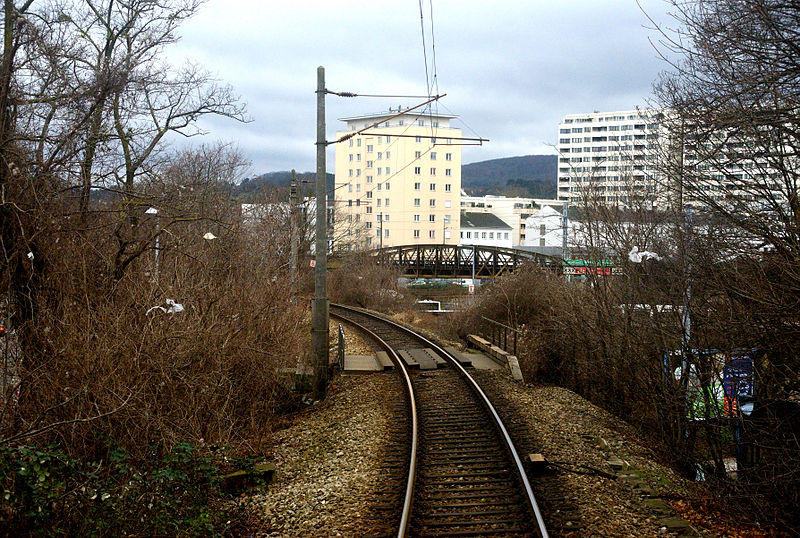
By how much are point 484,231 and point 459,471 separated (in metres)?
87.4

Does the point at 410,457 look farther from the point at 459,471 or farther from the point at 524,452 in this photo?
the point at 524,452

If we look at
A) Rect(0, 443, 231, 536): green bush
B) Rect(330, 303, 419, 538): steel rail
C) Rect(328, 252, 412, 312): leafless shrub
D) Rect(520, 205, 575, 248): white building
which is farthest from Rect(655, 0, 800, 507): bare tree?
Rect(328, 252, 412, 312): leafless shrub

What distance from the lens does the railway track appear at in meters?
6.83

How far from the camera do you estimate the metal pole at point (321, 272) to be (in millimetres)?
12984

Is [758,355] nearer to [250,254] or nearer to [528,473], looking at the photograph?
[528,473]

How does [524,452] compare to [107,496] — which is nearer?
[107,496]

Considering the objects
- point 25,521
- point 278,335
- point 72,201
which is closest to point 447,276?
point 278,335

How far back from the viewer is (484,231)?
94.8 m

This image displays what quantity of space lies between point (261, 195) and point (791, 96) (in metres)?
32.4

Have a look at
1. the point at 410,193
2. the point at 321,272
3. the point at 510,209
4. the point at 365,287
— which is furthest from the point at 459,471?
the point at 510,209

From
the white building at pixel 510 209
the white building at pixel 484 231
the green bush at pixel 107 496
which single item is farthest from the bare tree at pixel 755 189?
the white building at pixel 510 209

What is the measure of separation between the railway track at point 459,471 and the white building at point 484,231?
80722mm

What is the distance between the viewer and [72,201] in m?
10.2

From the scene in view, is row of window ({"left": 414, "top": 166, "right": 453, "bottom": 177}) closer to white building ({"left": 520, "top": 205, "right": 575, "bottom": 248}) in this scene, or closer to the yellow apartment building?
the yellow apartment building
